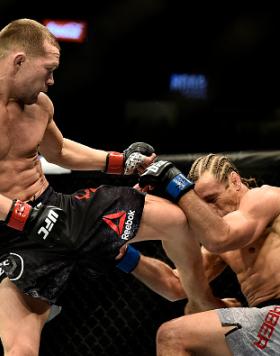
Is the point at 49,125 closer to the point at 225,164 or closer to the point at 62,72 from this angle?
the point at 225,164

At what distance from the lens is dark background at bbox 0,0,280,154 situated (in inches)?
233

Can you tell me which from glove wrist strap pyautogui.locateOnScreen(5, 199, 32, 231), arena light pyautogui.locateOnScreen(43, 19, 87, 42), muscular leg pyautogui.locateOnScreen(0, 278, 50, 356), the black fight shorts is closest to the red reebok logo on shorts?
the black fight shorts

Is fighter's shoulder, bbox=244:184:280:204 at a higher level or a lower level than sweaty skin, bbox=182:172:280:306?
higher

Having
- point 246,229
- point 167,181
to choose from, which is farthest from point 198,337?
point 167,181

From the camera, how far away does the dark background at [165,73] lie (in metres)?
5.91

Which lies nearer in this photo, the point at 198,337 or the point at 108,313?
the point at 198,337

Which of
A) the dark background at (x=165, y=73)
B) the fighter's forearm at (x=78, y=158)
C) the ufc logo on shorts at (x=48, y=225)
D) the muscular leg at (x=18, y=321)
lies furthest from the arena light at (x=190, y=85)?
the ufc logo on shorts at (x=48, y=225)

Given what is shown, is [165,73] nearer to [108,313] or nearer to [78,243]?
[108,313]

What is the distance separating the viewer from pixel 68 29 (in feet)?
19.9

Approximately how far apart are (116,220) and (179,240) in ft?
0.70

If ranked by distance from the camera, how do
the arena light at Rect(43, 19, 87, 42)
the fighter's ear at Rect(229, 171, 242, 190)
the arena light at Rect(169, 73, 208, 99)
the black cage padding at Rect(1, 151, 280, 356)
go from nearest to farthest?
the fighter's ear at Rect(229, 171, 242, 190) → the black cage padding at Rect(1, 151, 280, 356) → the arena light at Rect(43, 19, 87, 42) → the arena light at Rect(169, 73, 208, 99)

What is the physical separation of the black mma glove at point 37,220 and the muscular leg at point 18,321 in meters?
0.27

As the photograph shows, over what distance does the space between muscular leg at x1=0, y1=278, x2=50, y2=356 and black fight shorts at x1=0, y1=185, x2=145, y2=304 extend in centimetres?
6

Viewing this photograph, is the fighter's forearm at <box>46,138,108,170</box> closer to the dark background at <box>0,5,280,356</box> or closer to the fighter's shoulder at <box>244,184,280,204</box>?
the fighter's shoulder at <box>244,184,280,204</box>
